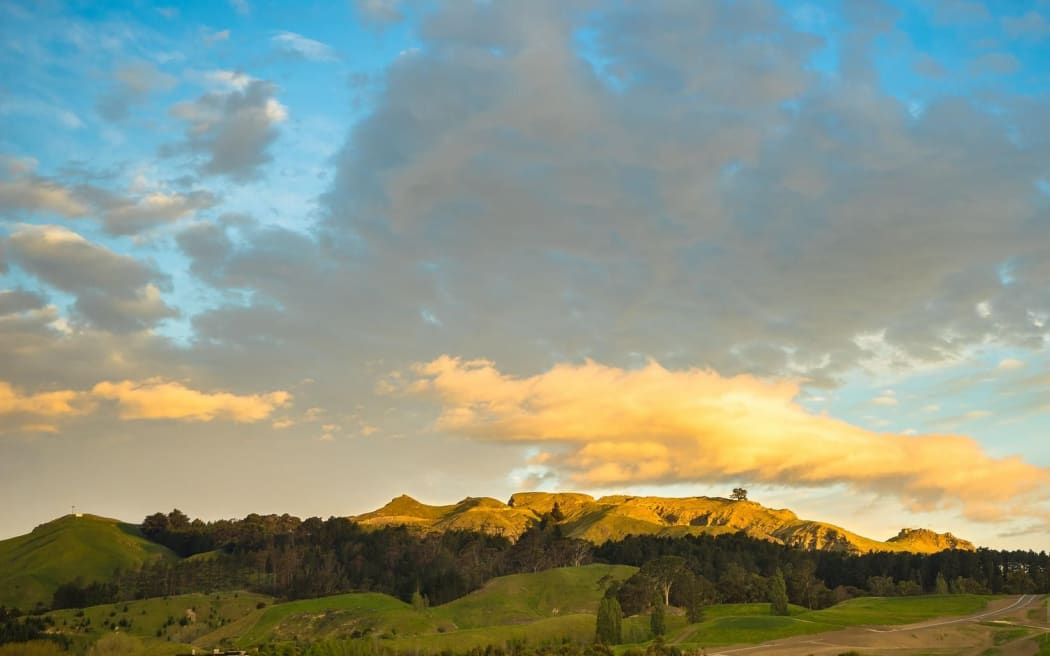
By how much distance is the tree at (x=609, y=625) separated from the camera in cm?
12107

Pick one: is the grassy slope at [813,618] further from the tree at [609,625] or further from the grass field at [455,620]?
the tree at [609,625]

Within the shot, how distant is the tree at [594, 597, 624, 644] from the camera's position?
121069 millimetres

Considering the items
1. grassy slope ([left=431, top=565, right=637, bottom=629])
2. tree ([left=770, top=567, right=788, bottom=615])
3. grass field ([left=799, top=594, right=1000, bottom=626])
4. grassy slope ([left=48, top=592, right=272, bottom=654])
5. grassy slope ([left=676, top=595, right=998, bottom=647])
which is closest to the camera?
grassy slope ([left=676, top=595, right=998, bottom=647])

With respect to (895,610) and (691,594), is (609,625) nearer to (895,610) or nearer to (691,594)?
(691,594)

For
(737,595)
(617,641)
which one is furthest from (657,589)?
(617,641)

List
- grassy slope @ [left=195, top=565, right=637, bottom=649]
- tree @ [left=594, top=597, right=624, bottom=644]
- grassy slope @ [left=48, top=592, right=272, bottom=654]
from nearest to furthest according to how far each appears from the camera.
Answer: tree @ [left=594, top=597, right=624, bottom=644], grassy slope @ [left=195, top=565, right=637, bottom=649], grassy slope @ [left=48, top=592, right=272, bottom=654]

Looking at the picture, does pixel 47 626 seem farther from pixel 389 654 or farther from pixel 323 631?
pixel 389 654

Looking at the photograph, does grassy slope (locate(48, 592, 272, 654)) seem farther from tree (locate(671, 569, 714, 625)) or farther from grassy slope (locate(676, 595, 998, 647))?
grassy slope (locate(676, 595, 998, 647))

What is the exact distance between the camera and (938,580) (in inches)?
7525

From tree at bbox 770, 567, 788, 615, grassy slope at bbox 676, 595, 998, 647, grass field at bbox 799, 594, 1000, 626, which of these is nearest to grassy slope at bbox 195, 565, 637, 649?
grassy slope at bbox 676, 595, 998, 647

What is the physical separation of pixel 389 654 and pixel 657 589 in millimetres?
74958

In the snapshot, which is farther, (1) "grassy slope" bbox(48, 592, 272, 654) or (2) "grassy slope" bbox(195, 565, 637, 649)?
(1) "grassy slope" bbox(48, 592, 272, 654)

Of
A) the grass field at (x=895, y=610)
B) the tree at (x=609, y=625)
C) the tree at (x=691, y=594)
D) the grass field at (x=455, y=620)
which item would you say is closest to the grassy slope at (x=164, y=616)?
the grass field at (x=455, y=620)

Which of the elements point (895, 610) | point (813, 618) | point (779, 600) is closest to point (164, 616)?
point (779, 600)
